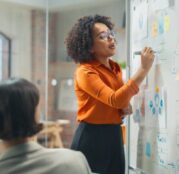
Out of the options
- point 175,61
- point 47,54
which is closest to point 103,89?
point 175,61

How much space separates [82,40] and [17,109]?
88 centimetres

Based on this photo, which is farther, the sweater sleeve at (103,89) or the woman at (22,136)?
the sweater sleeve at (103,89)

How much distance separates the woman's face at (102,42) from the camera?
6.23ft

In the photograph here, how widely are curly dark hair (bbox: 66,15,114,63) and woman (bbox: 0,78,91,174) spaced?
789mm

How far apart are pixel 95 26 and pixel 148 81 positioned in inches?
16.6

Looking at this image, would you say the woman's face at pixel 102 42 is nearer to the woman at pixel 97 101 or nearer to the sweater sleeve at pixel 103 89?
the woman at pixel 97 101

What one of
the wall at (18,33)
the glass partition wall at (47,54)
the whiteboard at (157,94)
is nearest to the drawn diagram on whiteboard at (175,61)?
the whiteboard at (157,94)

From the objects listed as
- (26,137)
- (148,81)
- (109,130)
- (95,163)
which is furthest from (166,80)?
(26,137)

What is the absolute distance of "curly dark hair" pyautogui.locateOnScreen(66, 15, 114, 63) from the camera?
6.24ft

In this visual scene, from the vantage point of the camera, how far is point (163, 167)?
1.78 m

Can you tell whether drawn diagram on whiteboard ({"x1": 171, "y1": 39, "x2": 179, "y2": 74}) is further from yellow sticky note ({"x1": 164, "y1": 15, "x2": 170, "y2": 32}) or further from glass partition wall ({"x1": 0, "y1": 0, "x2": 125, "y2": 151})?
glass partition wall ({"x1": 0, "y1": 0, "x2": 125, "y2": 151})

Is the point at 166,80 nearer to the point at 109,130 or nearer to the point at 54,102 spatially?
the point at 109,130

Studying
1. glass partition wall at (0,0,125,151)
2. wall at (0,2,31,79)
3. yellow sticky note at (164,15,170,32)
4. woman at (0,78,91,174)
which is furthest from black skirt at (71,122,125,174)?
wall at (0,2,31,79)

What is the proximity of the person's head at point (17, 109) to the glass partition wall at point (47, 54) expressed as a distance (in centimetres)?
426
